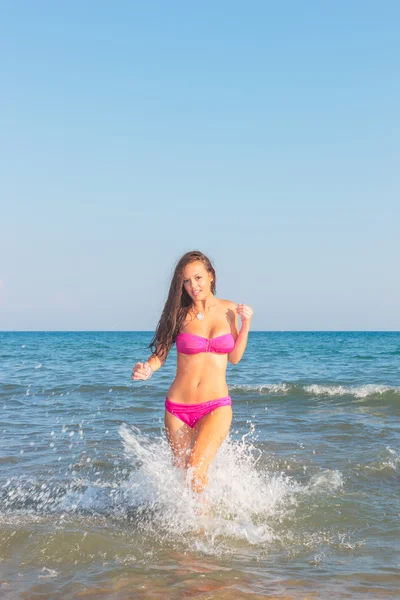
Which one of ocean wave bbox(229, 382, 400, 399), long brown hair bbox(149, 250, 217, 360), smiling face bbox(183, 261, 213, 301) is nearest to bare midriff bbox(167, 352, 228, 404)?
long brown hair bbox(149, 250, 217, 360)

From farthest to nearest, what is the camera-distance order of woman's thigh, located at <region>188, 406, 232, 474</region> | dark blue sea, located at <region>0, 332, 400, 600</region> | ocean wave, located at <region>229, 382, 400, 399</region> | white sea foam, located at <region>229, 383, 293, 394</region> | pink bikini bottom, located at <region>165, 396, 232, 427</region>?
white sea foam, located at <region>229, 383, 293, 394</region> → ocean wave, located at <region>229, 382, 400, 399</region> → pink bikini bottom, located at <region>165, 396, 232, 427</region> → woman's thigh, located at <region>188, 406, 232, 474</region> → dark blue sea, located at <region>0, 332, 400, 600</region>

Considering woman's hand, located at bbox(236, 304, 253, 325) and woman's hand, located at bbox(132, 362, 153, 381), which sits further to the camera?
woman's hand, located at bbox(236, 304, 253, 325)

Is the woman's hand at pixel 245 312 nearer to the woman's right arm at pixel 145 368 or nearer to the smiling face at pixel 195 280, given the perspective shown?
the smiling face at pixel 195 280

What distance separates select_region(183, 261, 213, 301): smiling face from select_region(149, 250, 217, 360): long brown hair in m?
0.04

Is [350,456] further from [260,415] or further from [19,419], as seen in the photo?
[19,419]

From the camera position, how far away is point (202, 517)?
5285 millimetres

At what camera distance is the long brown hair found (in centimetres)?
556

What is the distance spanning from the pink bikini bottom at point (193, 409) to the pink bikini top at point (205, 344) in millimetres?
432

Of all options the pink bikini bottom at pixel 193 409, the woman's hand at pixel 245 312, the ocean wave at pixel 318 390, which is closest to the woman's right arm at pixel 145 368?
the pink bikini bottom at pixel 193 409

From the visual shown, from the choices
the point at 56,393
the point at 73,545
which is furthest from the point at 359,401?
the point at 73,545

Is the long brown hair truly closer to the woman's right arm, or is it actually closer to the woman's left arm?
the woman's right arm

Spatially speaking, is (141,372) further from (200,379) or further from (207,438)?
(207,438)

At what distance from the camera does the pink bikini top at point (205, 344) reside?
5.37 meters

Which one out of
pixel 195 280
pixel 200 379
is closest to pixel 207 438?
pixel 200 379
